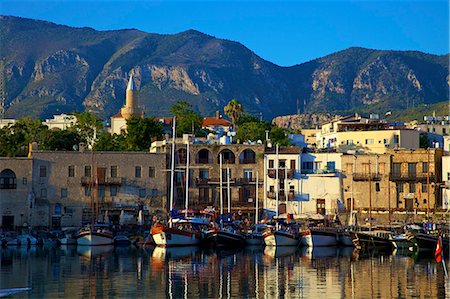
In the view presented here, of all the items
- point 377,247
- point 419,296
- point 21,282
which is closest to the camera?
point 419,296

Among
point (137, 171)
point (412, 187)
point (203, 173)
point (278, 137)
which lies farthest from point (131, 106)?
point (412, 187)

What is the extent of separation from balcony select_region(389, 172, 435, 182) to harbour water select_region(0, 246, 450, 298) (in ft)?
57.7

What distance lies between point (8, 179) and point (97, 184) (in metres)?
8.01

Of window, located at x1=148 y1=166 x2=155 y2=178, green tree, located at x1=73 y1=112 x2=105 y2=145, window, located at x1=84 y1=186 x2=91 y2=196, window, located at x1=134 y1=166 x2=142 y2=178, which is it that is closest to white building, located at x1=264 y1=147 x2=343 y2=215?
window, located at x1=148 y1=166 x2=155 y2=178

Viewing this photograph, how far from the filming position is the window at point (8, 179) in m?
79.3

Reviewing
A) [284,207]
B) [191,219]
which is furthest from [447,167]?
[191,219]

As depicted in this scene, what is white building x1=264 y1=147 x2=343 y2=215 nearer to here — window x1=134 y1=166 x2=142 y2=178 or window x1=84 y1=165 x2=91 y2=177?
window x1=134 y1=166 x2=142 y2=178

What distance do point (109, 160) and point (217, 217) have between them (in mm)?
11753

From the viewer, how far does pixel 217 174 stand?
283 feet

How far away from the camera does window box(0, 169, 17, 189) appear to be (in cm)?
7931

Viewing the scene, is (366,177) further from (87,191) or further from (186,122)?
(186,122)

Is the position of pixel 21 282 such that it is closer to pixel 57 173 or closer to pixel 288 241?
pixel 288 241

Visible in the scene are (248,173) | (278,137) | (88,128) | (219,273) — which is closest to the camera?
(219,273)

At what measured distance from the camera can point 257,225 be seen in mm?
76188
